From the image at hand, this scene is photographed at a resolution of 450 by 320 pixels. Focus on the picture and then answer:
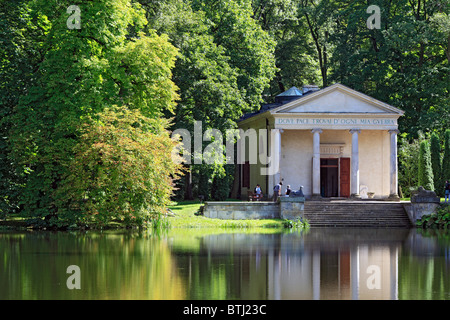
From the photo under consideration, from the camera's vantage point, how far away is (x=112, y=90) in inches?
1420

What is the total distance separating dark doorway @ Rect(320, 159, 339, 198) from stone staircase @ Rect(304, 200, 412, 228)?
8238 millimetres

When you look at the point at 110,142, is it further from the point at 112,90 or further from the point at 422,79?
the point at 422,79

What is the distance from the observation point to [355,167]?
156 feet

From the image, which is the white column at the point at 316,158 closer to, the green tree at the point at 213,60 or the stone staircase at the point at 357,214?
the stone staircase at the point at 357,214

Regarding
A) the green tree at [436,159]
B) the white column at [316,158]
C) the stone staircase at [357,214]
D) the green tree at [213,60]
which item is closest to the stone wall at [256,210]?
the stone staircase at [357,214]

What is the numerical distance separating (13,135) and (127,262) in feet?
53.5

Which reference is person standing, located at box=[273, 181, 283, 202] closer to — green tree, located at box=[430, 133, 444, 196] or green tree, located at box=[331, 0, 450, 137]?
green tree, located at box=[430, 133, 444, 196]

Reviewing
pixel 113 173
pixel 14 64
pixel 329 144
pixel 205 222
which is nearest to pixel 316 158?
pixel 329 144

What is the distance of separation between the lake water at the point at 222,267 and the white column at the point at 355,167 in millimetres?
15497

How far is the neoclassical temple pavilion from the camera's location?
4778 centimetres

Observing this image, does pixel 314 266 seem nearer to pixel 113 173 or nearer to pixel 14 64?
pixel 113 173

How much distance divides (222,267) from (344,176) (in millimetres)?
32060
